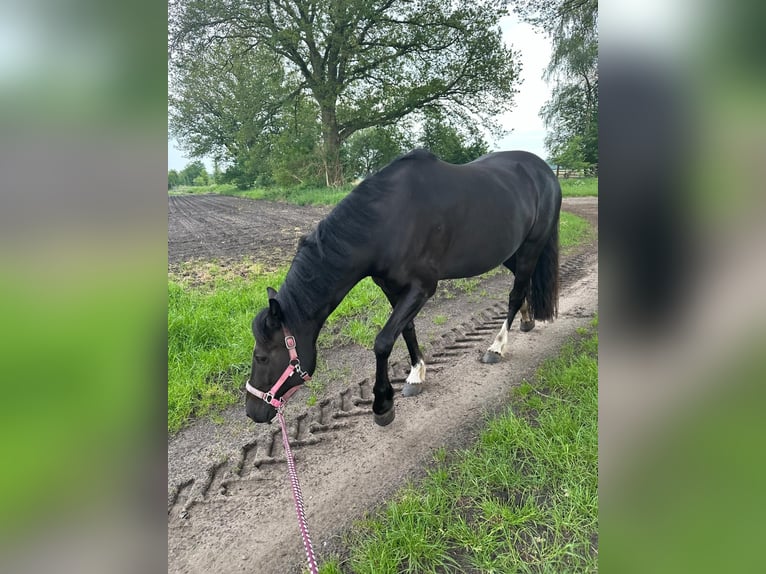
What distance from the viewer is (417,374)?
339 centimetres

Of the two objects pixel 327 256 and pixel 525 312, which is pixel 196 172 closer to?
pixel 525 312

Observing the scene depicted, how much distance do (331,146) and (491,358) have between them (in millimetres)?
12709

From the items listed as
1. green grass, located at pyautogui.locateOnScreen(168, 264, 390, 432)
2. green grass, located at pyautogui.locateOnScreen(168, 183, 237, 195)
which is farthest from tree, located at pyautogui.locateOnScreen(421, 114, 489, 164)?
green grass, located at pyautogui.locateOnScreen(168, 183, 237, 195)

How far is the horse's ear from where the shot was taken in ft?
7.59

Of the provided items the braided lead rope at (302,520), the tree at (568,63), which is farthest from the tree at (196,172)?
the braided lead rope at (302,520)

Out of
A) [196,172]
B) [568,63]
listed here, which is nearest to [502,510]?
→ [568,63]

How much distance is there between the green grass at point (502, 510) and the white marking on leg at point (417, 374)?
82 centimetres

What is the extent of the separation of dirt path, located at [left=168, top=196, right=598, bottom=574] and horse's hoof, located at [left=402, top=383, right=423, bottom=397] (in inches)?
2.2
